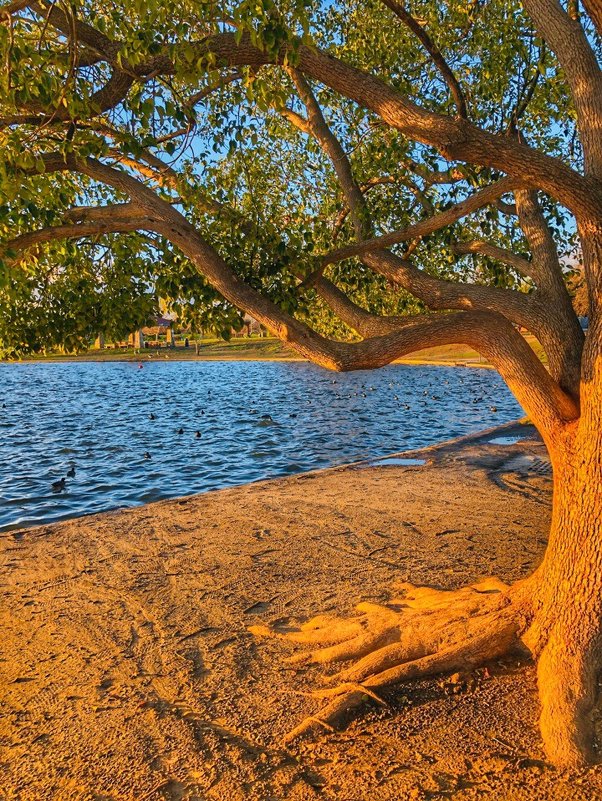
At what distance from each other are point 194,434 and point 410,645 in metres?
23.2

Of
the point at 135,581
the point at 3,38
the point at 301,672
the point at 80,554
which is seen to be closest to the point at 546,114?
the point at 3,38

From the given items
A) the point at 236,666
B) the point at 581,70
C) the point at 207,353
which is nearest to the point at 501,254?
the point at 581,70

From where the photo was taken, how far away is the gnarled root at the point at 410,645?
18.5ft

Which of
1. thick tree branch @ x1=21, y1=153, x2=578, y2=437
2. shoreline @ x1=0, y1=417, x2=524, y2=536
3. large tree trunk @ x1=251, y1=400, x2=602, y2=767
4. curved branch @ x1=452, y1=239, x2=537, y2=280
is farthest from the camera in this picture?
shoreline @ x1=0, y1=417, x2=524, y2=536

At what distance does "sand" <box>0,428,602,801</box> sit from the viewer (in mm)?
4777

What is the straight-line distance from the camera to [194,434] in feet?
93.0

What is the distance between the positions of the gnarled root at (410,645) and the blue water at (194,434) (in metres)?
10.5

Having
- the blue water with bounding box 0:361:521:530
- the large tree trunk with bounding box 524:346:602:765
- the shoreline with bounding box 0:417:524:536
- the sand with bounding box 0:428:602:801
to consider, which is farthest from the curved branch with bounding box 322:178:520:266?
the blue water with bounding box 0:361:521:530

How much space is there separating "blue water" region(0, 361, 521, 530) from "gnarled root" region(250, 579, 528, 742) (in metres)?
10.5

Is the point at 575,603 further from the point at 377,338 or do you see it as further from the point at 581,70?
the point at 581,70

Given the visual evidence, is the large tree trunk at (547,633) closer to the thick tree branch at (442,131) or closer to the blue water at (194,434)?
the thick tree branch at (442,131)

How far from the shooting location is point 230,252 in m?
7.14

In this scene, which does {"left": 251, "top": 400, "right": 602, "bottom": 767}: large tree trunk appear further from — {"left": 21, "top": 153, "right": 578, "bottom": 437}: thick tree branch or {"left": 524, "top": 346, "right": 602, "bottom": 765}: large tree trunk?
{"left": 21, "top": 153, "right": 578, "bottom": 437}: thick tree branch

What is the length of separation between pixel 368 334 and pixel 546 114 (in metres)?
6.44
